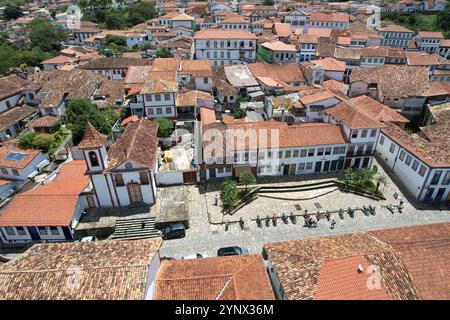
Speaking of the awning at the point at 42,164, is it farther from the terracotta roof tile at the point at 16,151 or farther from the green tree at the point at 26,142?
the green tree at the point at 26,142

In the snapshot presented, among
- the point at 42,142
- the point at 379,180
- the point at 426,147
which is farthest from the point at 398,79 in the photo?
the point at 42,142

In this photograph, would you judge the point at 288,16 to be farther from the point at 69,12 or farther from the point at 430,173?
the point at 69,12

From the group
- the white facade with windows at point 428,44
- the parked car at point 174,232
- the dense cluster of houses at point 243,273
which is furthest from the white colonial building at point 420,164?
the white facade with windows at point 428,44

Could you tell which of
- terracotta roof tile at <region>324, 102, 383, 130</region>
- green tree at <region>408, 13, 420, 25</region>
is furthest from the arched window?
green tree at <region>408, 13, 420, 25</region>

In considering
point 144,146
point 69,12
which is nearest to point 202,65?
point 144,146

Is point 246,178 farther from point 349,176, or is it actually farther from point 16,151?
point 16,151

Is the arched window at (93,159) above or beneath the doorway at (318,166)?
above
